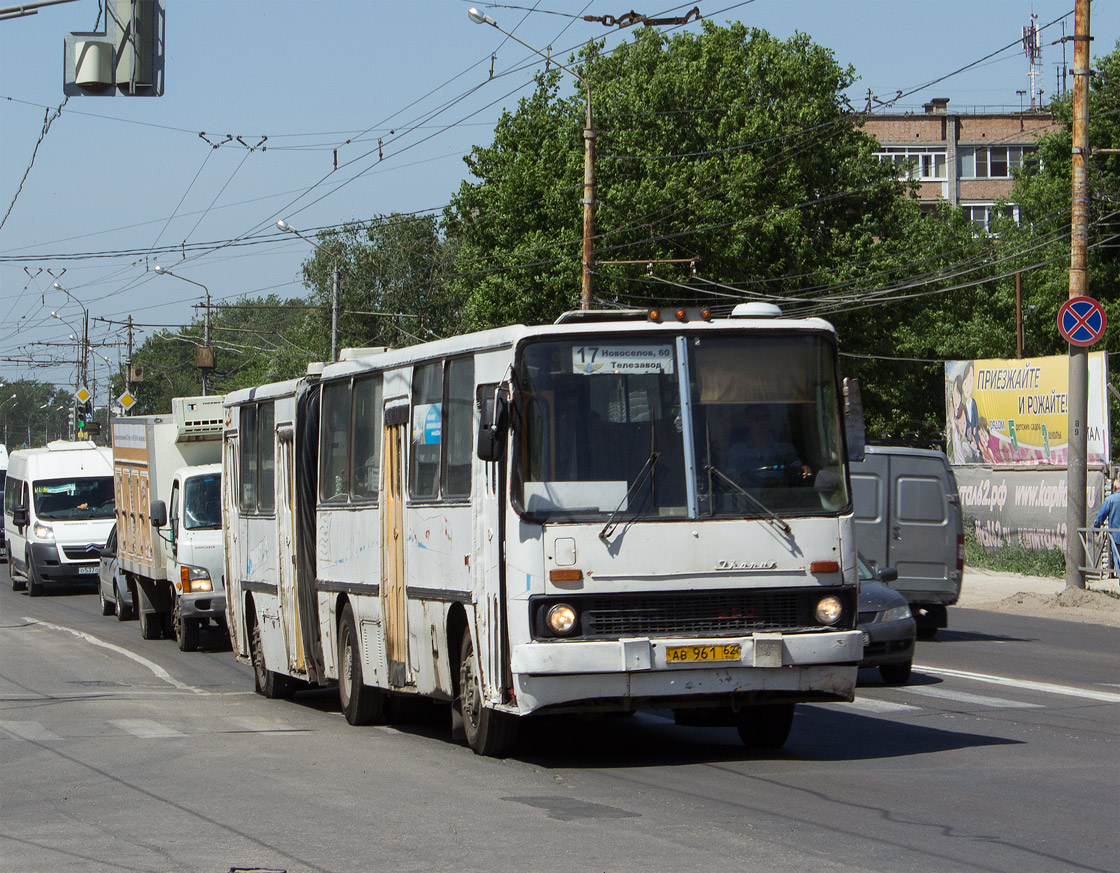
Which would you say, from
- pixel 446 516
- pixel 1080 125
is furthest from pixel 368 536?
pixel 1080 125

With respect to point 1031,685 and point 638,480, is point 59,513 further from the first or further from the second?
point 638,480

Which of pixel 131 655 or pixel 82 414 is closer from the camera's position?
pixel 131 655

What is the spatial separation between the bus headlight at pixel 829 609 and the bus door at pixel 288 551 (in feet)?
18.9

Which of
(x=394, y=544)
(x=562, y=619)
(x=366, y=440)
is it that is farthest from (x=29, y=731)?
(x=562, y=619)

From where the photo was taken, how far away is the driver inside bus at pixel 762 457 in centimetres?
975

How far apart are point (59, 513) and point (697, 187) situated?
21.2 meters

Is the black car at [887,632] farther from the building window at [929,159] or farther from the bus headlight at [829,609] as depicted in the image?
the building window at [929,159]

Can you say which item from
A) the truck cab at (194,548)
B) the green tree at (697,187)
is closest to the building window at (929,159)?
the green tree at (697,187)

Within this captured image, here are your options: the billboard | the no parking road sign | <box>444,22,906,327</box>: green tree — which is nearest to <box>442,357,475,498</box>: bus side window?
the no parking road sign

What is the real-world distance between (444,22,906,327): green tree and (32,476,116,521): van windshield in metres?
16.5

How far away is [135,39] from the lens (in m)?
14.9

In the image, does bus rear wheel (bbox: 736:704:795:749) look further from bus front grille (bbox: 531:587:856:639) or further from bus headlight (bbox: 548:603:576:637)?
bus headlight (bbox: 548:603:576:637)

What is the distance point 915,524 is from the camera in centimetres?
2039

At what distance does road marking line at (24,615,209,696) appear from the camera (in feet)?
54.5
